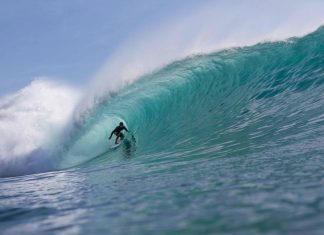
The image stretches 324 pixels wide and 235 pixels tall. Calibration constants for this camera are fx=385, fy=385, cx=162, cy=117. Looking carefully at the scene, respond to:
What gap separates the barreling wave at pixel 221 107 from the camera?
7.39m

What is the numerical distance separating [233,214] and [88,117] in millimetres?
13231

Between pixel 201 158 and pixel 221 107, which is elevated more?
pixel 221 107

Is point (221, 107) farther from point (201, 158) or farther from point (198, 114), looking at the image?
point (201, 158)

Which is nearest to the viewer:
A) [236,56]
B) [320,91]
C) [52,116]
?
[320,91]

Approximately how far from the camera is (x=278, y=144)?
19.6ft

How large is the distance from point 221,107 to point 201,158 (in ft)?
19.0

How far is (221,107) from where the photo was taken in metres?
11.8

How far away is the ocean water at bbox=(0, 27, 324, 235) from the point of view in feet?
8.94

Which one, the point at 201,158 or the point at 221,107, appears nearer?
the point at 201,158

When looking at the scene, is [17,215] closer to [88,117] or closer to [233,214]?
[233,214]

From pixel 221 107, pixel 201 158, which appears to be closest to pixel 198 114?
pixel 221 107

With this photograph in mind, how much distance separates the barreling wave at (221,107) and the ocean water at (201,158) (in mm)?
50

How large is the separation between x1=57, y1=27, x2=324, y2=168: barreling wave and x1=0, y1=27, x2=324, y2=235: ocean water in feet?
0.16

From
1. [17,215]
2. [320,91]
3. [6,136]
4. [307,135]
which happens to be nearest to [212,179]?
[17,215]
